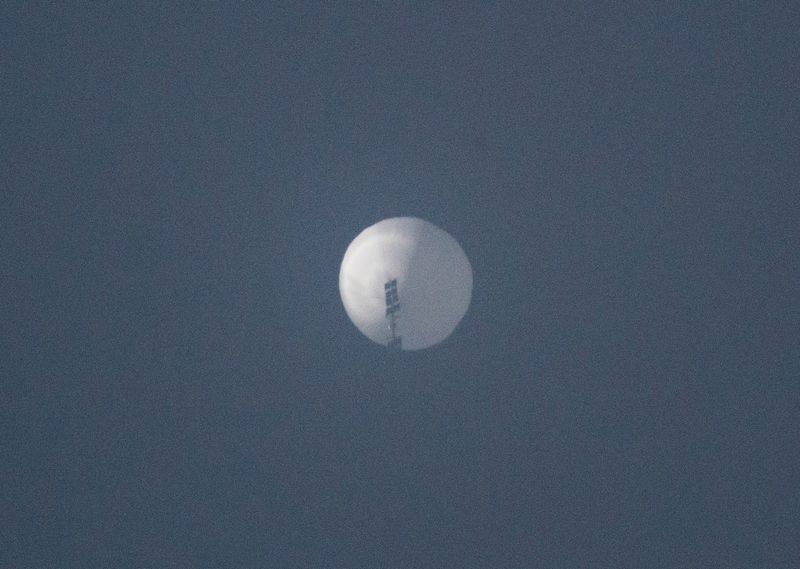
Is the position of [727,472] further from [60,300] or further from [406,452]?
[60,300]

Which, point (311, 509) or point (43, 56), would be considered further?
point (43, 56)

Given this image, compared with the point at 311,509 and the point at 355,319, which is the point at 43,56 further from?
the point at 311,509

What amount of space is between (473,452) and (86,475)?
2675mm

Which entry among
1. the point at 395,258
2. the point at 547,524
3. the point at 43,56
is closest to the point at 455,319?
the point at 395,258

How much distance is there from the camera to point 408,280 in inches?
251

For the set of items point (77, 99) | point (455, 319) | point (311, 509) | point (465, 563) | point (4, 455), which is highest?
point (77, 99)

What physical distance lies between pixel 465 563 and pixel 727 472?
1.93 meters

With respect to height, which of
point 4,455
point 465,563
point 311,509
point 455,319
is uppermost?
point 455,319

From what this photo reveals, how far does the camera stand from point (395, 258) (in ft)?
20.8

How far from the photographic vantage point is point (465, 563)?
233 inches

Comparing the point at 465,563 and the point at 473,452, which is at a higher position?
the point at 473,452

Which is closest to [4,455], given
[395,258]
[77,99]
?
[77,99]

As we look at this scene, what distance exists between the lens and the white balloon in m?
6.20

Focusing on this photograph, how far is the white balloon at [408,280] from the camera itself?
620 cm
